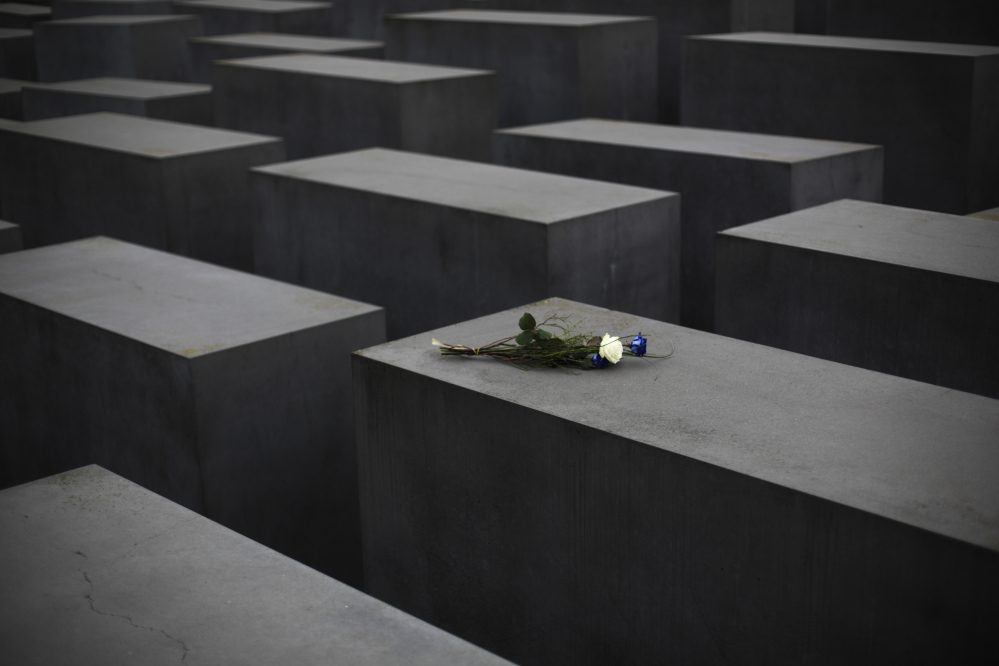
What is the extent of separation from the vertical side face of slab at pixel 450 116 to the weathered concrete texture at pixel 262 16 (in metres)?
5.73

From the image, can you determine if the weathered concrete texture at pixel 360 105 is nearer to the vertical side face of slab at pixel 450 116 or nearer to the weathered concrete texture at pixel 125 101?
the vertical side face of slab at pixel 450 116

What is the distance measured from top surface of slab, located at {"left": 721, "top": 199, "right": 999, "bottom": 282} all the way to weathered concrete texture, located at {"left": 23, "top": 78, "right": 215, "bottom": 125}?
6.91m

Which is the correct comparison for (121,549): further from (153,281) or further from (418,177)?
(418,177)

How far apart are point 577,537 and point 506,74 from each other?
7613mm

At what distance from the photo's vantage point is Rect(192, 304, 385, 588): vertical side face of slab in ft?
13.8

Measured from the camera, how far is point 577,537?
316 centimetres

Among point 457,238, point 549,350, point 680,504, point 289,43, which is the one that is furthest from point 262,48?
point 680,504

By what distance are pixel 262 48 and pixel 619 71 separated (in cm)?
394

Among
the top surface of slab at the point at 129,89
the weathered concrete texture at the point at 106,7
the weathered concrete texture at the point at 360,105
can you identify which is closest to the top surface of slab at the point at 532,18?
the weathered concrete texture at the point at 360,105

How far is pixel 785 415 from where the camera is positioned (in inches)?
120

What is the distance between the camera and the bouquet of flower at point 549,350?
347 centimetres

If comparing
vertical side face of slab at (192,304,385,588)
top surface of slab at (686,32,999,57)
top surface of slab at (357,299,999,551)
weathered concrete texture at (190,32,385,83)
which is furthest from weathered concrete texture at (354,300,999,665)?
weathered concrete texture at (190,32,385,83)

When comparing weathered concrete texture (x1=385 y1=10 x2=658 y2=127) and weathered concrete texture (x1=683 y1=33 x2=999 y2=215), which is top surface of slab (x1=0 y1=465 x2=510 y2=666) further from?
weathered concrete texture (x1=385 y1=10 x2=658 y2=127)

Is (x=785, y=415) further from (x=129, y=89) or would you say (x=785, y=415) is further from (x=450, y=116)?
(x=129, y=89)
